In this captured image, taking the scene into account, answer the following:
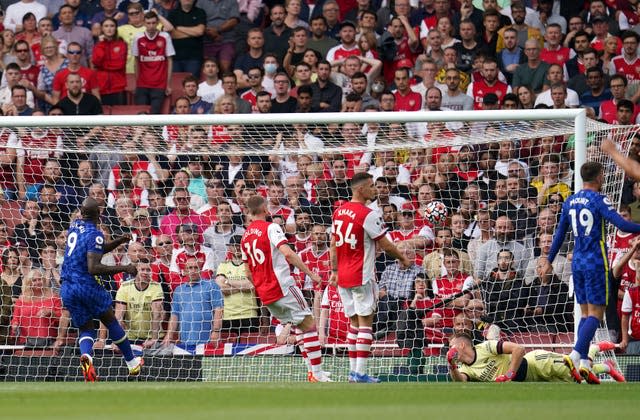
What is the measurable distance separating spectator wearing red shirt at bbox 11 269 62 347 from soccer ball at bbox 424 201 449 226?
15.8ft

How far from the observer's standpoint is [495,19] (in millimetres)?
19328

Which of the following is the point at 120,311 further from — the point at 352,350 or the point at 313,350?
the point at 352,350

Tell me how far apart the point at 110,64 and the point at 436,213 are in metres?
7.45

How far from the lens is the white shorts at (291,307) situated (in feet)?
45.4

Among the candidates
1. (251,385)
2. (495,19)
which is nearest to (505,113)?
(251,385)

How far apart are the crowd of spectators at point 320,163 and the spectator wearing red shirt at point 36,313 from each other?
0.03 meters

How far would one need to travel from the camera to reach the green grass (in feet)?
28.0

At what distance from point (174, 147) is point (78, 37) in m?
5.66

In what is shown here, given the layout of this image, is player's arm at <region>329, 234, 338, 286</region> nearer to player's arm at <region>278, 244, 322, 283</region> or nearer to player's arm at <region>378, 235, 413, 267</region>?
player's arm at <region>278, 244, 322, 283</region>

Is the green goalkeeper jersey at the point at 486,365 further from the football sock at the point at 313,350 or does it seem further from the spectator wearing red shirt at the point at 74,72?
the spectator wearing red shirt at the point at 74,72

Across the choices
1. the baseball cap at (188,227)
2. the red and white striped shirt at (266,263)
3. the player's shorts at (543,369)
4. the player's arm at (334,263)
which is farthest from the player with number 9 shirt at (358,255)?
the baseball cap at (188,227)

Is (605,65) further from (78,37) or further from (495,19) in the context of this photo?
(78,37)

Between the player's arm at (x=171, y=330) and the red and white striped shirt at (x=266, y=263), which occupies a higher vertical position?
the red and white striped shirt at (x=266, y=263)

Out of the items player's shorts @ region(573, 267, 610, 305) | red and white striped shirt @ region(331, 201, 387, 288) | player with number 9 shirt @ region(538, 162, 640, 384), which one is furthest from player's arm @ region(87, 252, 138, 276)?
player's shorts @ region(573, 267, 610, 305)
